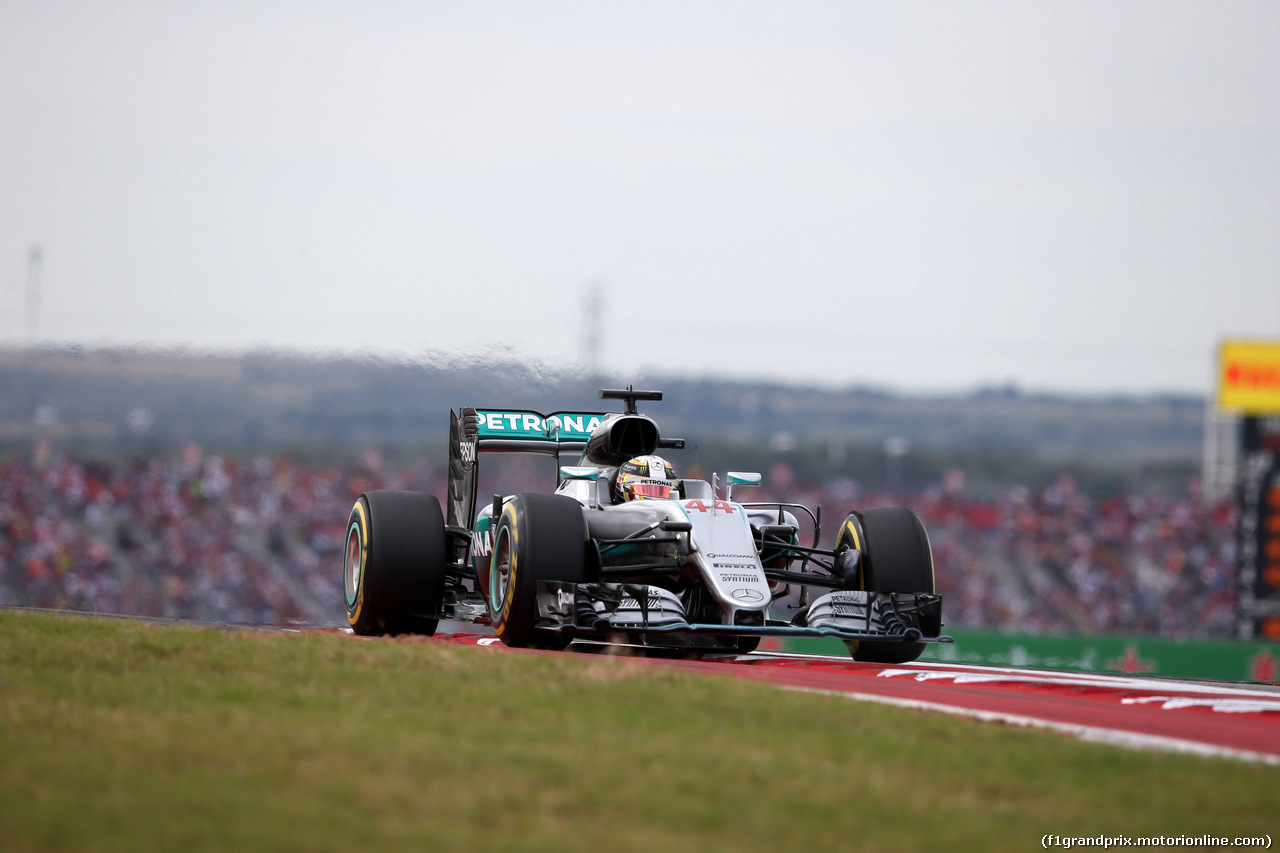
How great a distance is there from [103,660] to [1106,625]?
21.7m

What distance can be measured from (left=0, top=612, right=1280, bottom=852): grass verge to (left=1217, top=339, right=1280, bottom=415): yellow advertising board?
52.7ft

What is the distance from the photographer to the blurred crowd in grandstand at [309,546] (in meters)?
23.4

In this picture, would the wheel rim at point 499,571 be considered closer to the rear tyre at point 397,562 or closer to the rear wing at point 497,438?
the rear tyre at point 397,562

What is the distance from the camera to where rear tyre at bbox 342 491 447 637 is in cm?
1057

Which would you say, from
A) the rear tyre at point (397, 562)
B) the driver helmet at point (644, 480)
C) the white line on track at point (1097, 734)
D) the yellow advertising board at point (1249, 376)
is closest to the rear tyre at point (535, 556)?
the driver helmet at point (644, 480)

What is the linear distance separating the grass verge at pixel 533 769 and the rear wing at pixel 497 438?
429 cm

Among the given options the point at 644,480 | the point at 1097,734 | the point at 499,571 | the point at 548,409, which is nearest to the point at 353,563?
the point at 499,571

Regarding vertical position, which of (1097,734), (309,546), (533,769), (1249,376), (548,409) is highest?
(1249,376)

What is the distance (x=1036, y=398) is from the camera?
42750 mm

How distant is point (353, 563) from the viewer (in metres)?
11.1

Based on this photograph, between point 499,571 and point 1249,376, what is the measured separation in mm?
14893

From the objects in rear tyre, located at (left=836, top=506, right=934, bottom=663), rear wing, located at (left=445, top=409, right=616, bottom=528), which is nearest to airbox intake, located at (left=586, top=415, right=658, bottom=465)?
rear wing, located at (left=445, top=409, right=616, bottom=528)

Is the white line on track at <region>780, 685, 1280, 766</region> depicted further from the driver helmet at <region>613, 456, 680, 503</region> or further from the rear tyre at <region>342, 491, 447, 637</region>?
the rear tyre at <region>342, 491, 447, 637</region>

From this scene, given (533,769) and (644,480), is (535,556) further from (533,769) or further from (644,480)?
(533,769)
